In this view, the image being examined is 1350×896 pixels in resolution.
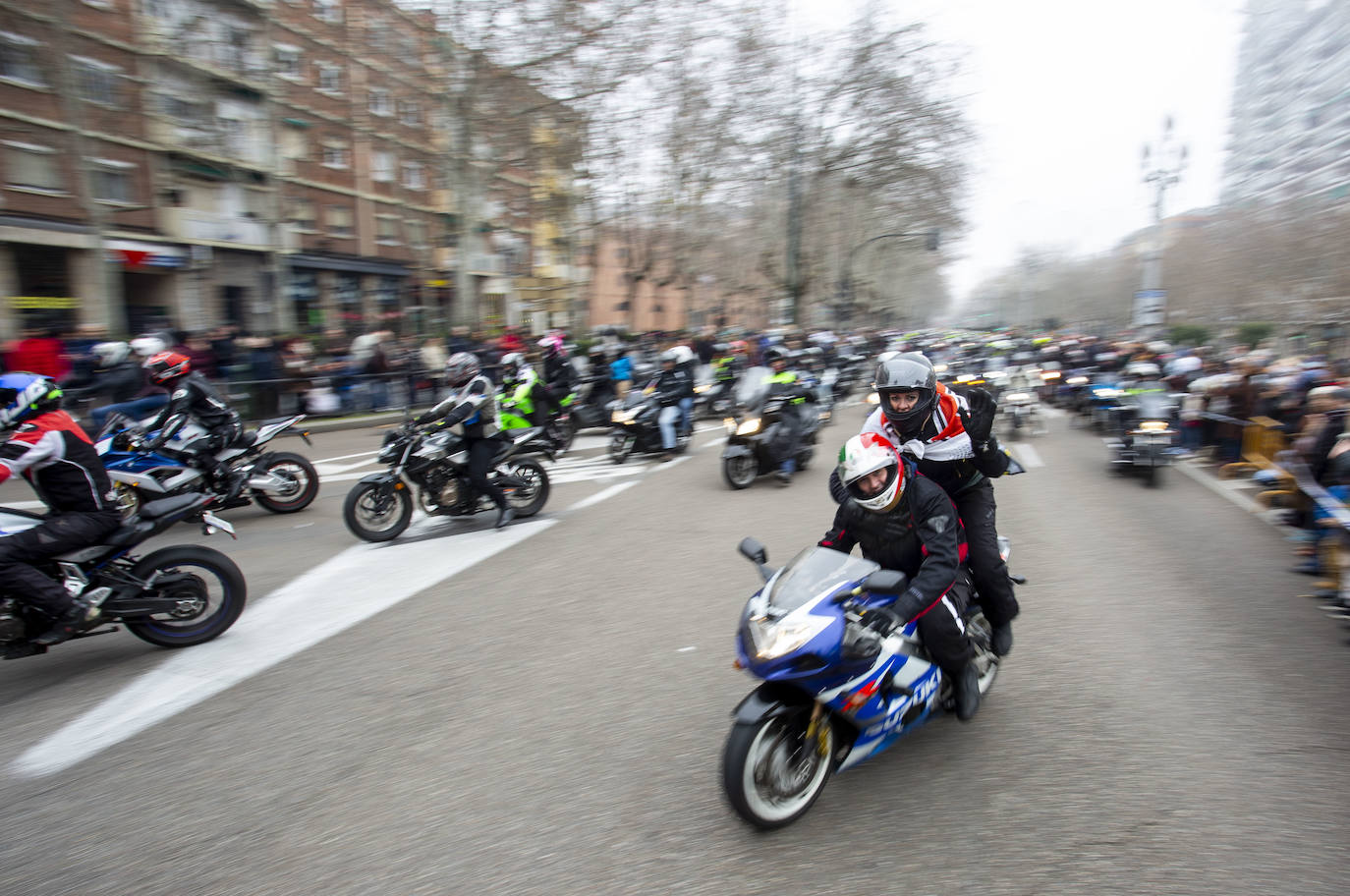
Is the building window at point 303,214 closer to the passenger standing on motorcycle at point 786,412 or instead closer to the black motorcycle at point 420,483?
the passenger standing on motorcycle at point 786,412

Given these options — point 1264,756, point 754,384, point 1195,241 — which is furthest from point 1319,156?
point 1264,756

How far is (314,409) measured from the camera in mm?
16359

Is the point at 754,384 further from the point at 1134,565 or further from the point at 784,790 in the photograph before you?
the point at 784,790

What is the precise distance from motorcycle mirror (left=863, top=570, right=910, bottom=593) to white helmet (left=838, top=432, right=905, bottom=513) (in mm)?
322

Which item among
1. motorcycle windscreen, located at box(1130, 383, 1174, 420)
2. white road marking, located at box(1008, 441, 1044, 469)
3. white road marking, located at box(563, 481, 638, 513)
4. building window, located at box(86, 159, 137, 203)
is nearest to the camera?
white road marking, located at box(563, 481, 638, 513)

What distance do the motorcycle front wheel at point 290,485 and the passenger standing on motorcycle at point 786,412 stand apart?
5157 mm

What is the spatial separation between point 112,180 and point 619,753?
1092 inches

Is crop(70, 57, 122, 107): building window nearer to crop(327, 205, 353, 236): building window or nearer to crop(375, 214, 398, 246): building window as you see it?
crop(327, 205, 353, 236): building window

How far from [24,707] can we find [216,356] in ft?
39.0

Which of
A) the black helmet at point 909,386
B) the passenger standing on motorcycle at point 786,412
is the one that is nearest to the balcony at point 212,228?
the passenger standing on motorcycle at point 786,412

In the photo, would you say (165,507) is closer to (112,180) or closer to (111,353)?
(111,353)

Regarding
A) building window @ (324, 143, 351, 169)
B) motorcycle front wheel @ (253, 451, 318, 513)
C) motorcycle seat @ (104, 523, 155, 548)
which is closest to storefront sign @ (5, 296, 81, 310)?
building window @ (324, 143, 351, 169)

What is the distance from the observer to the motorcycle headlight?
3.02 meters

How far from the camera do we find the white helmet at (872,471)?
3.35 metres
